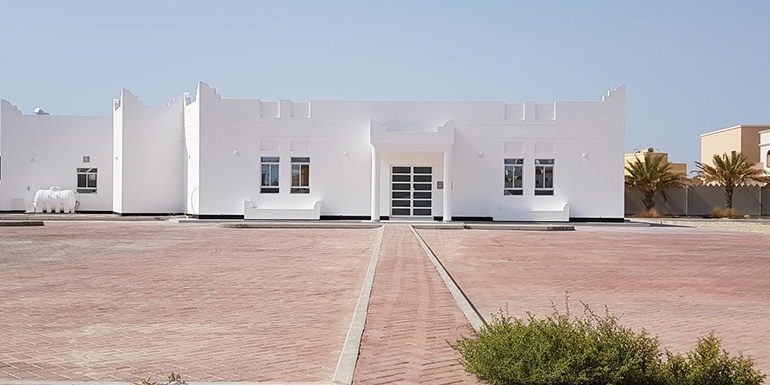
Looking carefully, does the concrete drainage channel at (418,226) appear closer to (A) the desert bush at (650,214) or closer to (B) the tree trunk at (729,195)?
(A) the desert bush at (650,214)

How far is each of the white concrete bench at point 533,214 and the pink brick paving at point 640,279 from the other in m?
9.33

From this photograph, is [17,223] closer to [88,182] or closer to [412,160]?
[88,182]

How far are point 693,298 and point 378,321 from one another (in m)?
5.89

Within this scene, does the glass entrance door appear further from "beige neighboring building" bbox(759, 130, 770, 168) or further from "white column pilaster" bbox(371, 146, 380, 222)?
"beige neighboring building" bbox(759, 130, 770, 168)

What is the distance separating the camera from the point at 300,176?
3659cm

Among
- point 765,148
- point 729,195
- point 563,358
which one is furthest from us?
point 765,148

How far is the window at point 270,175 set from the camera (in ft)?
120

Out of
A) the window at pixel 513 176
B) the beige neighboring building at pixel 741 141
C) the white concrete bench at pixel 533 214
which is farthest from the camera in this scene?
the beige neighboring building at pixel 741 141

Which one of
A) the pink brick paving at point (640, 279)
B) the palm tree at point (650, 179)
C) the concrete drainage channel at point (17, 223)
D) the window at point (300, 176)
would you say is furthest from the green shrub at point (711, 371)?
the palm tree at point (650, 179)

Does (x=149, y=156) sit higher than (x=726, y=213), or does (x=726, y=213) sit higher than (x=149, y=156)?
(x=149, y=156)

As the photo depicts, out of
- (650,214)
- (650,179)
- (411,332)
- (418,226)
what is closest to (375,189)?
(418,226)

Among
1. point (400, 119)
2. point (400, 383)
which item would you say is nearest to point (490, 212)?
point (400, 119)

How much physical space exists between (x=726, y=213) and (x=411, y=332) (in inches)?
1734

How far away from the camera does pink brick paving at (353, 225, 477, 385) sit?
6551mm
